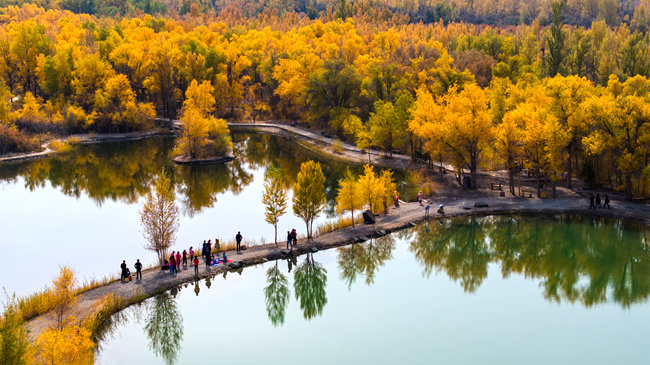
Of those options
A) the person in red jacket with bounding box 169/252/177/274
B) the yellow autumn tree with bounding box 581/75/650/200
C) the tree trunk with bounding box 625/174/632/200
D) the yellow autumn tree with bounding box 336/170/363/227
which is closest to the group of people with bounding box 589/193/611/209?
the tree trunk with bounding box 625/174/632/200

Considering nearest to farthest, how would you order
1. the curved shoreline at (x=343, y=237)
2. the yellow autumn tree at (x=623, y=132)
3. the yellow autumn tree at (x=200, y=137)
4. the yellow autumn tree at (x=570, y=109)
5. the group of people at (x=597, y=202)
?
the curved shoreline at (x=343, y=237) → the yellow autumn tree at (x=623, y=132) → the group of people at (x=597, y=202) → the yellow autumn tree at (x=570, y=109) → the yellow autumn tree at (x=200, y=137)

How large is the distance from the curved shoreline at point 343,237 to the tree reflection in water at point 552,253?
2.59 ft

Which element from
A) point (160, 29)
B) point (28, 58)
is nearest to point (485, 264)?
point (28, 58)

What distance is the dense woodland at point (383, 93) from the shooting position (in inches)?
1869

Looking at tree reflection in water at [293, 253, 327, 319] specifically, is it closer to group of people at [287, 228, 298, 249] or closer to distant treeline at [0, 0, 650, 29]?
group of people at [287, 228, 298, 249]

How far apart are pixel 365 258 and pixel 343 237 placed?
253 centimetres

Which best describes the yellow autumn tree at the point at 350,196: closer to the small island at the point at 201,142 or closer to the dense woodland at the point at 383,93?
the dense woodland at the point at 383,93

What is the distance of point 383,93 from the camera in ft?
246

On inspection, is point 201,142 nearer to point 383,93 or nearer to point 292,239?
point 383,93

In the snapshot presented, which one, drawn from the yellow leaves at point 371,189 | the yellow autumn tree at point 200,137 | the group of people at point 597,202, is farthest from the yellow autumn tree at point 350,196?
the yellow autumn tree at point 200,137

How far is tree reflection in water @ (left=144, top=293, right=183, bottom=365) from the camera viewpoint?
27.9 meters

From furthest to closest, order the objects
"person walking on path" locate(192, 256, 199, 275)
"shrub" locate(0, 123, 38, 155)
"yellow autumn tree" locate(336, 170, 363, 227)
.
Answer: "shrub" locate(0, 123, 38, 155), "yellow autumn tree" locate(336, 170, 363, 227), "person walking on path" locate(192, 256, 199, 275)

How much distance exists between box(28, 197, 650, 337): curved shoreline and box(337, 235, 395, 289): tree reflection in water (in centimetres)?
59

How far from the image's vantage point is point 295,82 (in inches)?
3509
